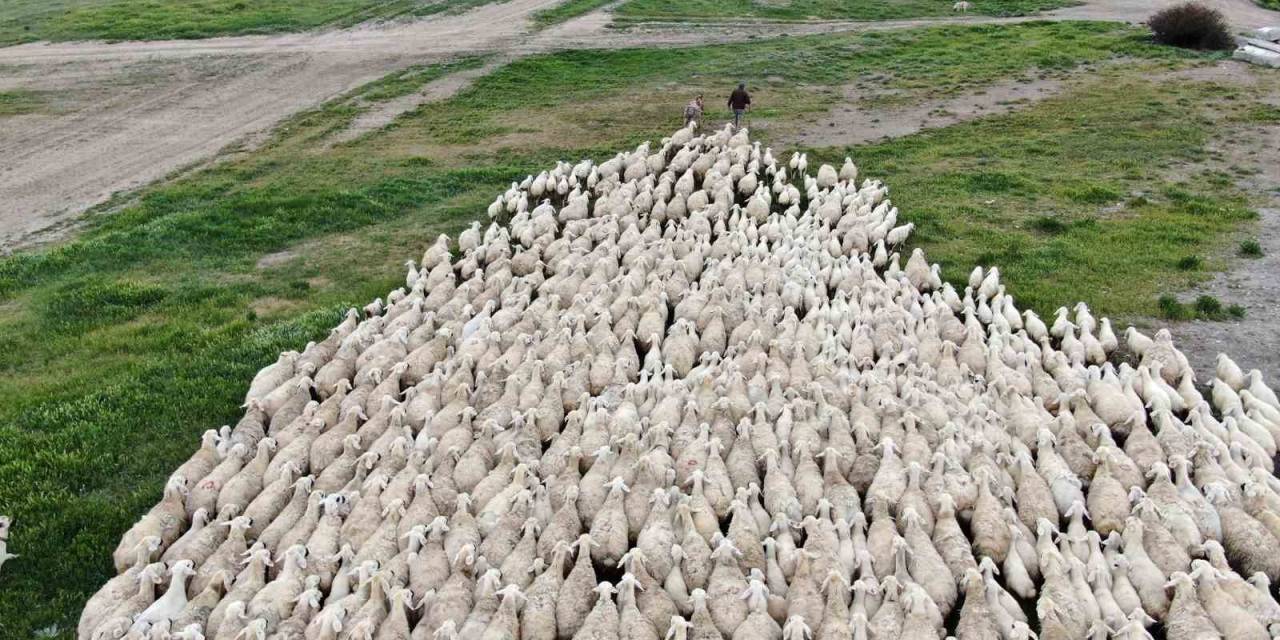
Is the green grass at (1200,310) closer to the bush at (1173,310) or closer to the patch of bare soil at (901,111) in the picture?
the bush at (1173,310)

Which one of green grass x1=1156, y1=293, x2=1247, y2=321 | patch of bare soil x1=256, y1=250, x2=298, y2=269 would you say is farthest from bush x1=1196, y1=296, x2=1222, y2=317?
patch of bare soil x1=256, y1=250, x2=298, y2=269

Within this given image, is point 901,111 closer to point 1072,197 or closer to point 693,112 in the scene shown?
point 693,112

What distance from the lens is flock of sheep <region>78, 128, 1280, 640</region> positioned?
8562 mm

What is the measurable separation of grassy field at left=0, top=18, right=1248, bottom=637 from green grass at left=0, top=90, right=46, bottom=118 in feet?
35.4

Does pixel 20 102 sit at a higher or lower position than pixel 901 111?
higher

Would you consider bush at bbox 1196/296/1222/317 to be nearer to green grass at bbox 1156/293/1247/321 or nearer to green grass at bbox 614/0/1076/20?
green grass at bbox 1156/293/1247/321

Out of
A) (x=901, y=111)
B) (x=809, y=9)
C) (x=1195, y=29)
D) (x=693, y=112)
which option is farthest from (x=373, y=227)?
(x=809, y=9)

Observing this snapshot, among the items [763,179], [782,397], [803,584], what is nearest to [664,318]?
[782,397]

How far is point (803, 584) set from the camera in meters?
8.77

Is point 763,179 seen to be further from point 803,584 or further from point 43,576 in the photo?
point 43,576

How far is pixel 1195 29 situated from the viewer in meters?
38.5

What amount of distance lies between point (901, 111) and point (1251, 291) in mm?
16402

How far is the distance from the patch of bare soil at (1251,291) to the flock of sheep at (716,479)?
1397 mm

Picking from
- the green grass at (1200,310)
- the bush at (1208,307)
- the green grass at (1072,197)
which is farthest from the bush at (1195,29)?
the bush at (1208,307)
